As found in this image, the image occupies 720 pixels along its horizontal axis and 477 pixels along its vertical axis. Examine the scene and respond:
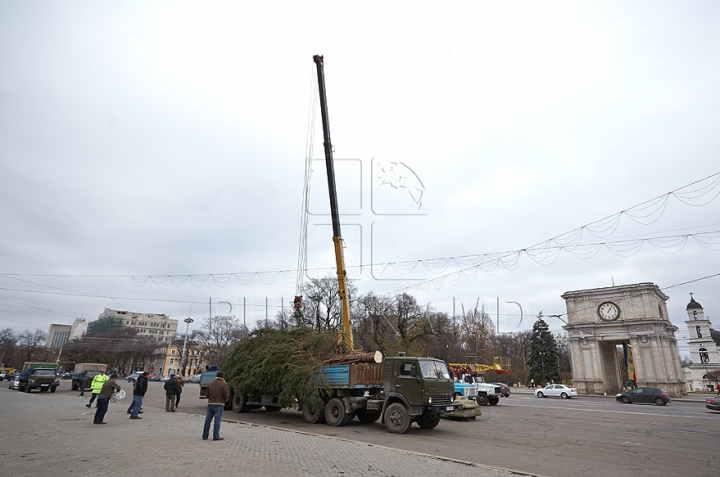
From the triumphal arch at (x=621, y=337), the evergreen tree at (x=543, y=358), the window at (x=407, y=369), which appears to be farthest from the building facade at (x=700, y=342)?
the window at (x=407, y=369)

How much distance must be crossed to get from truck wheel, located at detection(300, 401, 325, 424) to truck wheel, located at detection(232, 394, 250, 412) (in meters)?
3.99

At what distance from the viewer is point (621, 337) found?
4822 cm

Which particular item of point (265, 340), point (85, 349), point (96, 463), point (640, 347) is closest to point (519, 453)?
point (96, 463)

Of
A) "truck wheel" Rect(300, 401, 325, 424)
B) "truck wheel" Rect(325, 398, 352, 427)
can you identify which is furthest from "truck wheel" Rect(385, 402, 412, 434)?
"truck wheel" Rect(300, 401, 325, 424)

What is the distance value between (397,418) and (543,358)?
59.2 metres

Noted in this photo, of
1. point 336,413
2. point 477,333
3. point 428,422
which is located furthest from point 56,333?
point 428,422

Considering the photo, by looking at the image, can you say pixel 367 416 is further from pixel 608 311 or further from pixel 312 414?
pixel 608 311

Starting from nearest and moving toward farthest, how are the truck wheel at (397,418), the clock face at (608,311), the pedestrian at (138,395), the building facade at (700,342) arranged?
the truck wheel at (397,418) < the pedestrian at (138,395) < the clock face at (608,311) < the building facade at (700,342)

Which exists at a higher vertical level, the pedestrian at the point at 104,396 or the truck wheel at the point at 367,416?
the pedestrian at the point at 104,396

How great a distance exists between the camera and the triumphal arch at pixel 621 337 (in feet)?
152

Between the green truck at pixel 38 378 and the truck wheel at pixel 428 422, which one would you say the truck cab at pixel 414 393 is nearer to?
the truck wheel at pixel 428 422

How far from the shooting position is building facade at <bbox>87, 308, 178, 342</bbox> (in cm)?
9394

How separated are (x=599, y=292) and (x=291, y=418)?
47.1 meters

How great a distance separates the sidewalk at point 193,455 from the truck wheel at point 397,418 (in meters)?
3.04
